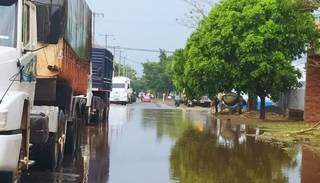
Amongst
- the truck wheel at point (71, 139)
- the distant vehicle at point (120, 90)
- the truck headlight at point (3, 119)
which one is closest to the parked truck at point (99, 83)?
the truck wheel at point (71, 139)

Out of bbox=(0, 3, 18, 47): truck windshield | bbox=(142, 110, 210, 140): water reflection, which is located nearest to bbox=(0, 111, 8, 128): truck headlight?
bbox=(0, 3, 18, 47): truck windshield

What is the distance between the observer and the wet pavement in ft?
42.2

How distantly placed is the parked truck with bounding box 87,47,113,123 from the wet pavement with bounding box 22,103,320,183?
5396 mm

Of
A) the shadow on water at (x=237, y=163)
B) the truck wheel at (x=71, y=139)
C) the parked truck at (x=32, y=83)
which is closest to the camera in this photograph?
the parked truck at (x=32, y=83)

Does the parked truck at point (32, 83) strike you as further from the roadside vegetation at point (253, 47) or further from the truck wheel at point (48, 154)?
the roadside vegetation at point (253, 47)

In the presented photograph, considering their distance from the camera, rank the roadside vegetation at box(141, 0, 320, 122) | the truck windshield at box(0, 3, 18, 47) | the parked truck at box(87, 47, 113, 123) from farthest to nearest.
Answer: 1. the roadside vegetation at box(141, 0, 320, 122)
2. the parked truck at box(87, 47, 113, 123)
3. the truck windshield at box(0, 3, 18, 47)

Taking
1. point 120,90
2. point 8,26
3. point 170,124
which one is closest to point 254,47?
point 170,124

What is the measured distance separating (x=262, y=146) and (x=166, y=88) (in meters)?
115

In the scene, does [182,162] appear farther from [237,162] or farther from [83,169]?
[83,169]

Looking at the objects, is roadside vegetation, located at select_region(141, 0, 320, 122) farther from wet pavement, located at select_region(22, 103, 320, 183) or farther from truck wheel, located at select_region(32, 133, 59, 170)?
truck wheel, located at select_region(32, 133, 59, 170)

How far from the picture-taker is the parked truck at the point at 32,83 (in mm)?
7887

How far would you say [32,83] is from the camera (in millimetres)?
9898

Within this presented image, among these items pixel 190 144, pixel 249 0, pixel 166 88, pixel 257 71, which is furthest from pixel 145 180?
pixel 166 88

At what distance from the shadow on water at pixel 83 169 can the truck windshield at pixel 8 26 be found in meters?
3.62
